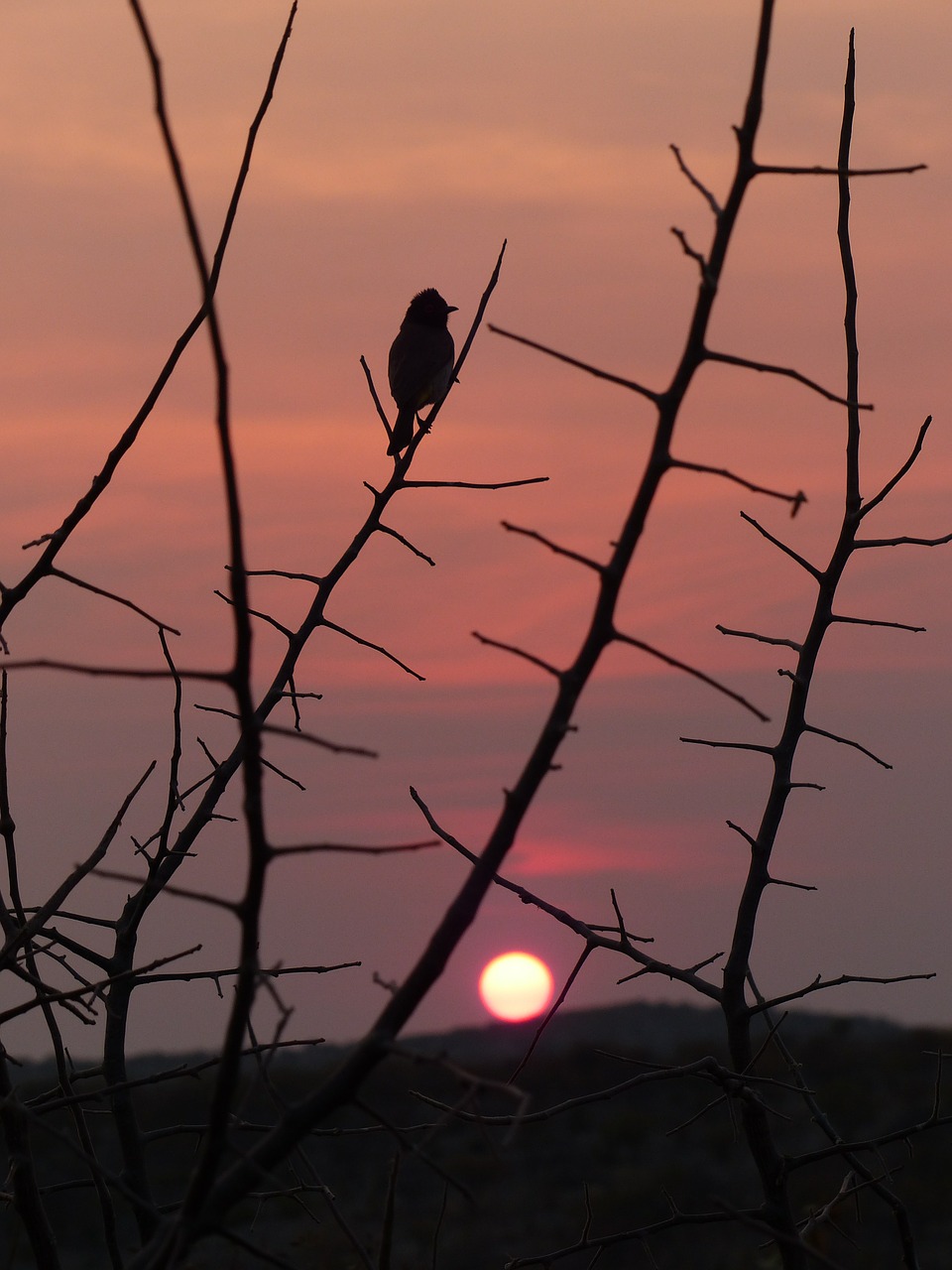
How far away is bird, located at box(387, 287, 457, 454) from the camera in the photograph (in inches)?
384

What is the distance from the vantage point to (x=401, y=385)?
9.80m

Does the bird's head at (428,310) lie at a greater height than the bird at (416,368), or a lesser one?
greater

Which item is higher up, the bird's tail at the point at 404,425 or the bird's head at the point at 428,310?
the bird's head at the point at 428,310

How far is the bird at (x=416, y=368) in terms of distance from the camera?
9.74 meters

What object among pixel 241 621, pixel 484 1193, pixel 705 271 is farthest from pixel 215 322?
pixel 484 1193

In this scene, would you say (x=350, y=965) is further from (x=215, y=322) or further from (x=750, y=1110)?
(x=215, y=322)

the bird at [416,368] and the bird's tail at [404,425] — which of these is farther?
the bird at [416,368]

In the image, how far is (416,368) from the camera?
981 cm

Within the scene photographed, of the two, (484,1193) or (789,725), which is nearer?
(789,725)

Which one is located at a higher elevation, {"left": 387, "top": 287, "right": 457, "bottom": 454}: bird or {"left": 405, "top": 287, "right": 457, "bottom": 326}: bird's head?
{"left": 405, "top": 287, "right": 457, "bottom": 326}: bird's head

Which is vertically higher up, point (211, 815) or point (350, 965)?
point (211, 815)

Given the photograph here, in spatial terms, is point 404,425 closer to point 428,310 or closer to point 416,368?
point 416,368

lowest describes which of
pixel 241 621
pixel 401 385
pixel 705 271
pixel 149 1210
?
pixel 149 1210

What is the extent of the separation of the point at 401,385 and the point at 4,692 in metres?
7.42
